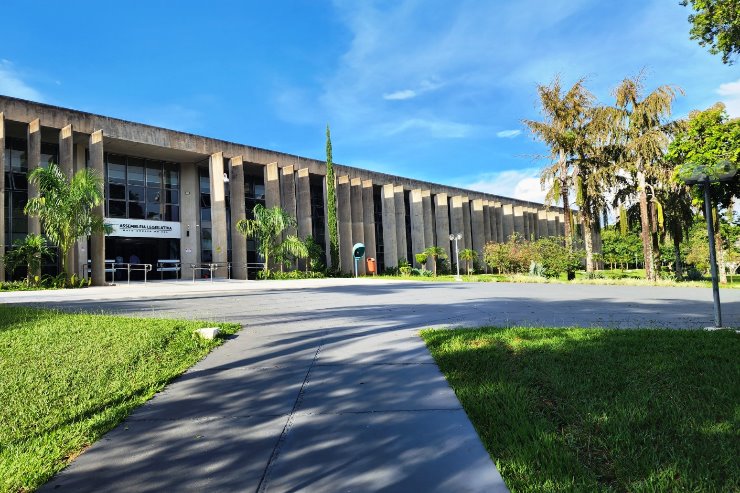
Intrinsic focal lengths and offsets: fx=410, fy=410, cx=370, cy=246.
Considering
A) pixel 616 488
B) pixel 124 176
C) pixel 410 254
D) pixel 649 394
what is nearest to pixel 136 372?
pixel 616 488

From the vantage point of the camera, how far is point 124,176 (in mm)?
25578

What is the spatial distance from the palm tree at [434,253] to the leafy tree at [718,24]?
23441mm

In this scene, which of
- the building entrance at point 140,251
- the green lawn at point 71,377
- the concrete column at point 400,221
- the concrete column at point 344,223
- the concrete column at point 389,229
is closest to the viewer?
the green lawn at point 71,377

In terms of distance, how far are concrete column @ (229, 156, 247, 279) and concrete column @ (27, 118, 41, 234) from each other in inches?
388

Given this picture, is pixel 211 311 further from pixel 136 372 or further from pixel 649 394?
pixel 649 394

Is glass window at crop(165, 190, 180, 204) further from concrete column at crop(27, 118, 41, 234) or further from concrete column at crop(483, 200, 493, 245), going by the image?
concrete column at crop(483, 200, 493, 245)

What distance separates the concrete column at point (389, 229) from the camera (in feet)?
111

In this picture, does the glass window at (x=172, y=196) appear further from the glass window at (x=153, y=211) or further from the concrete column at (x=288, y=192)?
the concrete column at (x=288, y=192)

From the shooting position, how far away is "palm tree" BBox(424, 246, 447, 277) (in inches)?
1308

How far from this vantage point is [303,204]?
95.6ft

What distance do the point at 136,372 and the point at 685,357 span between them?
5923 mm

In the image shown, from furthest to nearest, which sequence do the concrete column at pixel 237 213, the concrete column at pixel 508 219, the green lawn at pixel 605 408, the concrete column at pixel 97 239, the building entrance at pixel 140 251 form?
the concrete column at pixel 508 219 < the concrete column at pixel 237 213 < the building entrance at pixel 140 251 < the concrete column at pixel 97 239 < the green lawn at pixel 605 408

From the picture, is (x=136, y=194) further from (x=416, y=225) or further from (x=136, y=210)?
(x=416, y=225)

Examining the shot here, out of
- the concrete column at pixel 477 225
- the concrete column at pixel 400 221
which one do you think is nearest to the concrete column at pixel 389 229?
the concrete column at pixel 400 221
